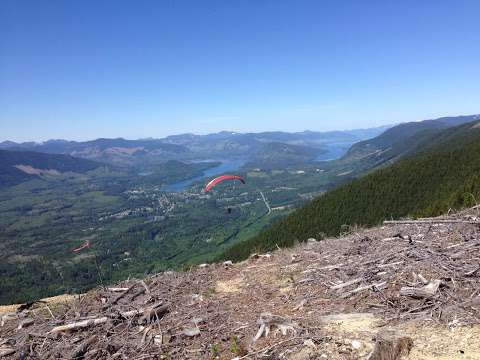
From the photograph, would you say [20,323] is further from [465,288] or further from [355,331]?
[465,288]

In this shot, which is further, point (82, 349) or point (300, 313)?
point (300, 313)

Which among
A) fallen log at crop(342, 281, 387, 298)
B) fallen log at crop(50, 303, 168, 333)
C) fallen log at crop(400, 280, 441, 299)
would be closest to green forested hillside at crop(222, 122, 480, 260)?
fallen log at crop(50, 303, 168, 333)

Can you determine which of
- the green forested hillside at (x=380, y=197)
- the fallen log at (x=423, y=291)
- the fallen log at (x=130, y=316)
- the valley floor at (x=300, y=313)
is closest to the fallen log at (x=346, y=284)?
the valley floor at (x=300, y=313)

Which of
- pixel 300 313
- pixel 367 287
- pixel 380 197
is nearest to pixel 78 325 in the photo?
pixel 300 313

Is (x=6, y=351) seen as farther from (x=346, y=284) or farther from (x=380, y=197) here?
(x=380, y=197)

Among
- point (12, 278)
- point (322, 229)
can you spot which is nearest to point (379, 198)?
point (322, 229)

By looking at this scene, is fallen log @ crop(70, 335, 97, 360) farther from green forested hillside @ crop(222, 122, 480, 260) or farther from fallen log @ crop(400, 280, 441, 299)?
green forested hillside @ crop(222, 122, 480, 260)

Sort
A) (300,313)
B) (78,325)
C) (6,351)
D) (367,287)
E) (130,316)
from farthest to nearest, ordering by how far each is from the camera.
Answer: (130,316) < (78,325) < (367,287) < (300,313) < (6,351)

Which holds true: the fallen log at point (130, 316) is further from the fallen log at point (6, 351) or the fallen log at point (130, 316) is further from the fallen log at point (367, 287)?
the fallen log at point (367, 287)
